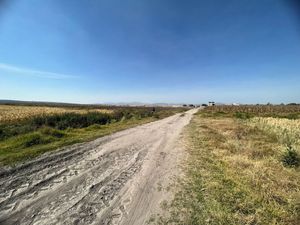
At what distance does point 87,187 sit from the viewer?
5957 millimetres

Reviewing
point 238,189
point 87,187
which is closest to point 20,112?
point 87,187

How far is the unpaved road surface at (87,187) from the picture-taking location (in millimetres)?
4508

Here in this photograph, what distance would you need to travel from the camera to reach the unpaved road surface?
14.8ft

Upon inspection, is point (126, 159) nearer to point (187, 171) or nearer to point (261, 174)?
point (187, 171)

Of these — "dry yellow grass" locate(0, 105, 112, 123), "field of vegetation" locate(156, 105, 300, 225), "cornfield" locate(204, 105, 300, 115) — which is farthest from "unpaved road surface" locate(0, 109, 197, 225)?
"cornfield" locate(204, 105, 300, 115)

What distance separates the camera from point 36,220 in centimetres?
428

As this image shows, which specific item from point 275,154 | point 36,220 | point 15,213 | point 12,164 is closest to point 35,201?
point 15,213

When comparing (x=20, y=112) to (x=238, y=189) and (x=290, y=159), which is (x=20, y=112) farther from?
(x=238, y=189)

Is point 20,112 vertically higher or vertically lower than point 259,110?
lower

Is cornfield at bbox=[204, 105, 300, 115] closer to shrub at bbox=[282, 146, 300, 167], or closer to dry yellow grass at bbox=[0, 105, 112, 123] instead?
dry yellow grass at bbox=[0, 105, 112, 123]

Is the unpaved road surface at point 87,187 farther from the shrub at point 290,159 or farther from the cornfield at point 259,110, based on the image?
the cornfield at point 259,110

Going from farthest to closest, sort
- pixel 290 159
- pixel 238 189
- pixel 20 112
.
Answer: pixel 20 112 → pixel 290 159 → pixel 238 189

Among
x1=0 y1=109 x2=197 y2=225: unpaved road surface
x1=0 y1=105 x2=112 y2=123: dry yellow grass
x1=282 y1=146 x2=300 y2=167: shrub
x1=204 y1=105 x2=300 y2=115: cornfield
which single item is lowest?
x1=0 y1=105 x2=112 y2=123: dry yellow grass

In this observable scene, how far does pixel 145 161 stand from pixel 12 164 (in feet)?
14.8
